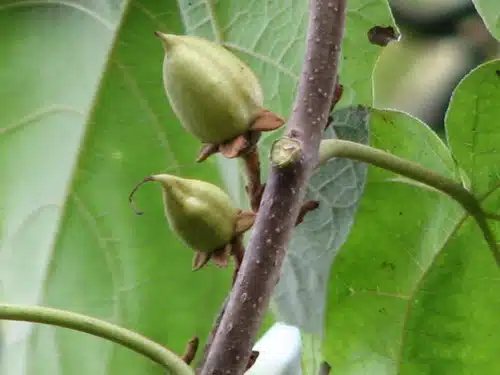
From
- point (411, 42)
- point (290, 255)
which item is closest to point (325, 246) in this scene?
point (290, 255)

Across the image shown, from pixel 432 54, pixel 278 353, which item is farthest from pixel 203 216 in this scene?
pixel 432 54

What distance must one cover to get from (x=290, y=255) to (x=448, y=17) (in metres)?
1.72

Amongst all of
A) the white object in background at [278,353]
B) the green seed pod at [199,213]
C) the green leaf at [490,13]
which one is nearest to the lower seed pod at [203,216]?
the green seed pod at [199,213]

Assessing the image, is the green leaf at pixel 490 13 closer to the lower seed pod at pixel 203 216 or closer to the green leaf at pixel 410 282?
the green leaf at pixel 410 282

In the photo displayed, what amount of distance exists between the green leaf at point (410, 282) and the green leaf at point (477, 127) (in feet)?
0.06

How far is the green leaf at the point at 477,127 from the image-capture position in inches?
27.9

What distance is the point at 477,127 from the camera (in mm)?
733

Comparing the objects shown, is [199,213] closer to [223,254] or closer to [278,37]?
[223,254]

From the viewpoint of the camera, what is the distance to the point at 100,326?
539mm

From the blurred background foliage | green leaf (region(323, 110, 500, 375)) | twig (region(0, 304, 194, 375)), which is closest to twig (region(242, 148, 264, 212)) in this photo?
twig (region(0, 304, 194, 375))

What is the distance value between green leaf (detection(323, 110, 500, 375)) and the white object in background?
6cm

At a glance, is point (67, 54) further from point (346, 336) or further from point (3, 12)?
point (346, 336)

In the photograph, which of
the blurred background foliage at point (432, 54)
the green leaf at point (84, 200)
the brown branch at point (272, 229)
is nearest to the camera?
the brown branch at point (272, 229)

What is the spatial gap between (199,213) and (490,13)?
0.32 metres
